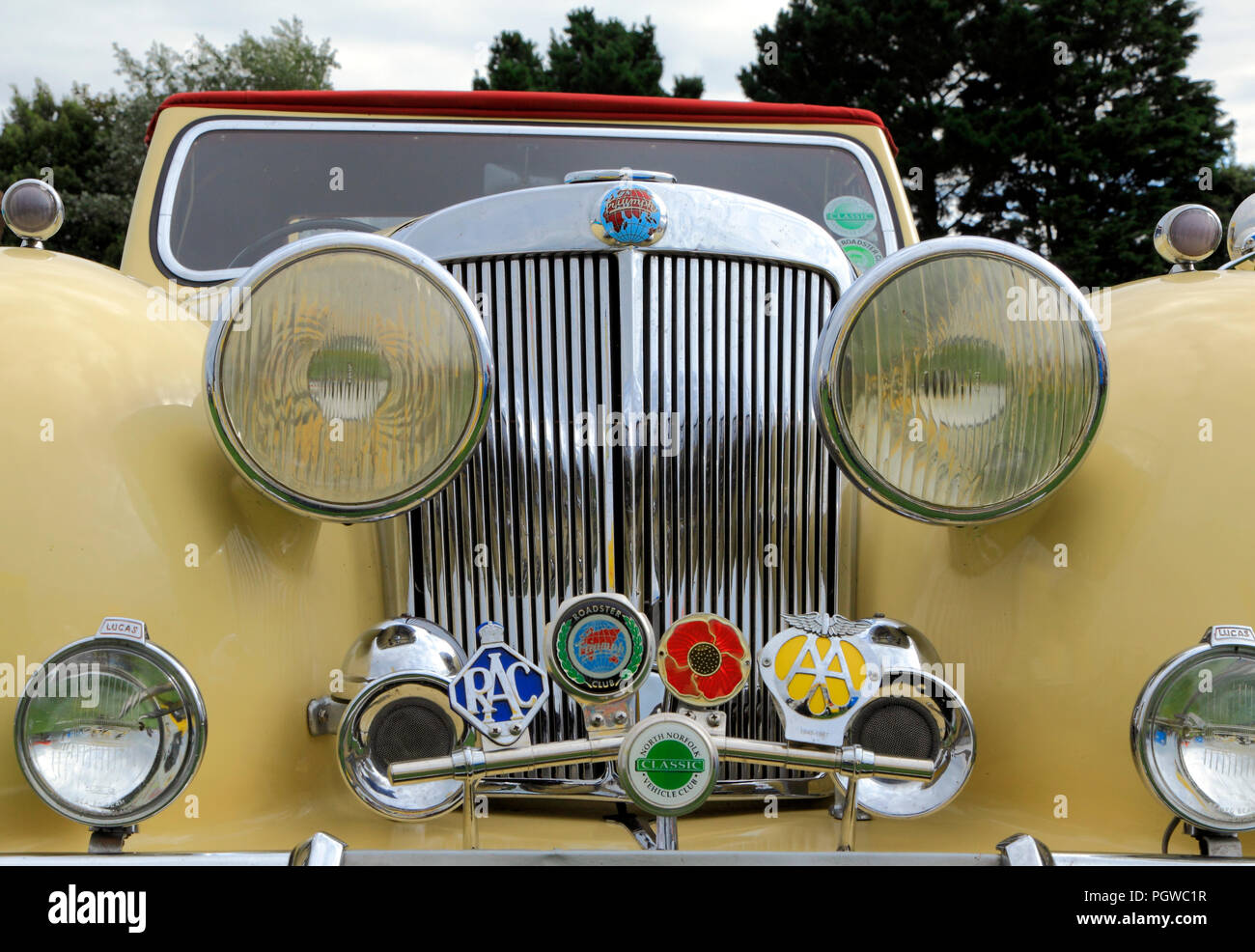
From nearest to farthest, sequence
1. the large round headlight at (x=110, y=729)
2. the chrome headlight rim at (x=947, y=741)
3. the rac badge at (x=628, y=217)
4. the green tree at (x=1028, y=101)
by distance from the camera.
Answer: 1. the large round headlight at (x=110, y=729)
2. the chrome headlight rim at (x=947, y=741)
3. the rac badge at (x=628, y=217)
4. the green tree at (x=1028, y=101)

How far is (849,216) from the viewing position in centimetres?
286

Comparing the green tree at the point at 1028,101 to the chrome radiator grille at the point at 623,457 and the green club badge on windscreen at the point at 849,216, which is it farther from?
the chrome radiator grille at the point at 623,457

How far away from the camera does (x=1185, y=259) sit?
194 cm

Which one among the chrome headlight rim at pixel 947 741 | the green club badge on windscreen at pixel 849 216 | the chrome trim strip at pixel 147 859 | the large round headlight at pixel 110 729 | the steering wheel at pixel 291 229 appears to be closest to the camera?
the chrome trim strip at pixel 147 859

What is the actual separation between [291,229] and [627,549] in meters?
1.52

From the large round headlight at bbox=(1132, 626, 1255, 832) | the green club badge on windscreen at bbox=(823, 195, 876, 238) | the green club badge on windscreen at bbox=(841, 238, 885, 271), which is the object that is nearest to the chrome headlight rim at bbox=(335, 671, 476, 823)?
the large round headlight at bbox=(1132, 626, 1255, 832)

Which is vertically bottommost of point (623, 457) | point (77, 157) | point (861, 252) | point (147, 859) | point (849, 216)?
point (147, 859)

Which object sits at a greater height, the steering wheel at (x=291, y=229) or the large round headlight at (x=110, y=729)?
the steering wheel at (x=291, y=229)

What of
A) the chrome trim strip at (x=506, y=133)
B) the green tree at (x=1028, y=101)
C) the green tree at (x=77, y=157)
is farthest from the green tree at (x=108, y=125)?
the chrome trim strip at (x=506, y=133)

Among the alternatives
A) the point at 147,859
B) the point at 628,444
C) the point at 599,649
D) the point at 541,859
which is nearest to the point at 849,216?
the point at 628,444

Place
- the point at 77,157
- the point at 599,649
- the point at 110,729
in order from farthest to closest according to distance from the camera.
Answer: the point at 77,157 < the point at 599,649 < the point at 110,729

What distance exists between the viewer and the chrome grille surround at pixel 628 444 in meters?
1.74

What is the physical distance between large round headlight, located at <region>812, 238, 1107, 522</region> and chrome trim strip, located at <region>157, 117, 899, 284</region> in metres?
1.39

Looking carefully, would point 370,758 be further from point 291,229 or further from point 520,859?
point 291,229
